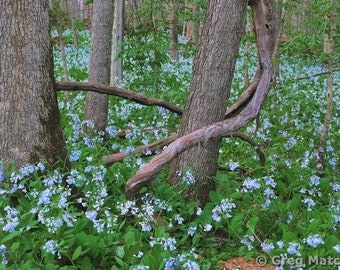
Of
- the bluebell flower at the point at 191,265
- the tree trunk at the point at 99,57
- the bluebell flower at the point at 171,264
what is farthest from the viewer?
the tree trunk at the point at 99,57

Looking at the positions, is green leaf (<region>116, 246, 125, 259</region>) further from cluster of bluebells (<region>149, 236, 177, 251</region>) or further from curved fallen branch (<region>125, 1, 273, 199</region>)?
curved fallen branch (<region>125, 1, 273, 199</region>)

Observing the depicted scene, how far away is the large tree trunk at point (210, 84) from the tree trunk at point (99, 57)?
241cm

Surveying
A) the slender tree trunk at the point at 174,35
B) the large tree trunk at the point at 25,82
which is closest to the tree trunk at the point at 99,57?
the large tree trunk at the point at 25,82

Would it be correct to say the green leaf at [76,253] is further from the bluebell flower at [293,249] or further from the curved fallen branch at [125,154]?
the bluebell flower at [293,249]

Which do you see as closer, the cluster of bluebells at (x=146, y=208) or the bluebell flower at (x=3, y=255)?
the bluebell flower at (x=3, y=255)

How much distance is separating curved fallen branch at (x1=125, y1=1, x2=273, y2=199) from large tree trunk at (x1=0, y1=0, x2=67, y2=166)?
2.45 feet

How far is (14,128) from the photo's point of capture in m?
3.13

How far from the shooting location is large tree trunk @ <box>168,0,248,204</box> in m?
3.47

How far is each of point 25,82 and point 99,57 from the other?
109 inches

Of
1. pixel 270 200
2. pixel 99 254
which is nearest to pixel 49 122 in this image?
pixel 99 254

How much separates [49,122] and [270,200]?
190 cm

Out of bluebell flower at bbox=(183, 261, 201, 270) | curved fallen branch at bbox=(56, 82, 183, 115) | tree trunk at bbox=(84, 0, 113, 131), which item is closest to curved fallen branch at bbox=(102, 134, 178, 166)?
curved fallen branch at bbox=(56, 82, 183, 115)

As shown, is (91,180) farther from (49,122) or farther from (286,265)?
(286,265)

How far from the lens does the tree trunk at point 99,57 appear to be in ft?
19.0
